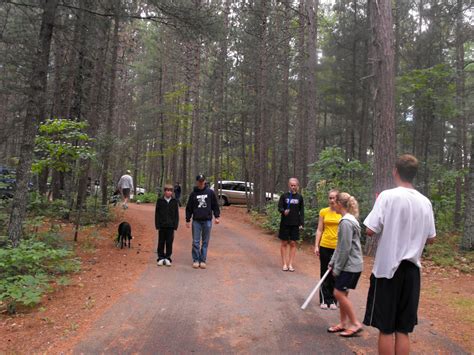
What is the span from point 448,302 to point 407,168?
4.33 metres

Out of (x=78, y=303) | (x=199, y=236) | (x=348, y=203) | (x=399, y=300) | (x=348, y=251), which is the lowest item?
(x=78, y=303)

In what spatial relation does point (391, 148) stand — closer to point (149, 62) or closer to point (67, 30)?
point (67, 30)

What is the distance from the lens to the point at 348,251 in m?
4.37

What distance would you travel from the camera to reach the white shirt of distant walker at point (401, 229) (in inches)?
125

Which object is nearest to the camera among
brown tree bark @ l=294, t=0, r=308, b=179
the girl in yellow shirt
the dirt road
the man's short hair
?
the man's short hair

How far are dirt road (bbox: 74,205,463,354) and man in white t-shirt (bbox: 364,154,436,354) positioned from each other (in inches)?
38.2

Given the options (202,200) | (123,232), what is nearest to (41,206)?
(123,232)

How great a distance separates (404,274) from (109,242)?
29.1 feet

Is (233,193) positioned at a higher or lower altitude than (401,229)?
higher

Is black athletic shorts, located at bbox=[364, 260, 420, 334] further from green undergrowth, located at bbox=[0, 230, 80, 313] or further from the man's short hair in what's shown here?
green undergrowth, located at bbox=[0, 230, 80, 313]

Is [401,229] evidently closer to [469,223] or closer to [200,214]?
[200,214]

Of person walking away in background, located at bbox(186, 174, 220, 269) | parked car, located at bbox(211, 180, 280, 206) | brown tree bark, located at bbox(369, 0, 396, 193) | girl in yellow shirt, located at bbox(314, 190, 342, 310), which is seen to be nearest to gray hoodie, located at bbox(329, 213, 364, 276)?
girl in yellow shirt, located at bbox(314, 190, 342, 310)

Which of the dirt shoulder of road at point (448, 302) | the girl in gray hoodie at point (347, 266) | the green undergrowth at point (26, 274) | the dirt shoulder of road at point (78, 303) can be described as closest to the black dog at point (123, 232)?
the dirt shoulder of road at point (78, 303)

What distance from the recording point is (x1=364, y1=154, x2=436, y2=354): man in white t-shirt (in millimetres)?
3193
